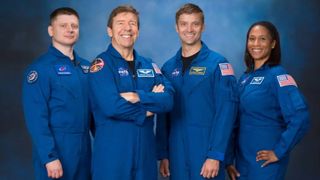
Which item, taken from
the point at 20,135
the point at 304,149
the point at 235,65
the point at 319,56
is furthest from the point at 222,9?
the point at 20,135

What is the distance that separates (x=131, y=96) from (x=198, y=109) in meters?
0.54

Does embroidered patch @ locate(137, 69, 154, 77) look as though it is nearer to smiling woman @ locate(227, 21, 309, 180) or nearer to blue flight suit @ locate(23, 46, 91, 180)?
blue flight suit @ locate(23, 46, 91, 180)

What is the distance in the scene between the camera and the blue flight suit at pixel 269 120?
361 centimetres

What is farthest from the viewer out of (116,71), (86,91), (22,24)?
(22,24)

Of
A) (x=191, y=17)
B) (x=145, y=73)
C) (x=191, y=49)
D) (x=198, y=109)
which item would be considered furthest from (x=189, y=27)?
(x=198, y=109)

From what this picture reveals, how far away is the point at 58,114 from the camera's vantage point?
3.80m

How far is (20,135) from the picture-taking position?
573 cm

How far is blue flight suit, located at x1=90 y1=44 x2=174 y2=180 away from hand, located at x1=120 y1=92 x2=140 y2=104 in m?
0.02

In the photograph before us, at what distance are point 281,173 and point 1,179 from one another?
11.1 ft

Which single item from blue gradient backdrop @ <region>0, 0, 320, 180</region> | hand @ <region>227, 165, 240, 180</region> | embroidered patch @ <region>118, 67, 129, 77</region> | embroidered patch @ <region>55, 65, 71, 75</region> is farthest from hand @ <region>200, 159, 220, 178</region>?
blue gradient backdrop @ <region>0, 0, 320, 180</region>

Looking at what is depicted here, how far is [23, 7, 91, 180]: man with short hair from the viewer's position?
371cm

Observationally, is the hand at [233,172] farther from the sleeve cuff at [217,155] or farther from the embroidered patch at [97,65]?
the embroidered patch at [97,65]

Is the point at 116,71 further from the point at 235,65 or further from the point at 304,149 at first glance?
the point at 304,149

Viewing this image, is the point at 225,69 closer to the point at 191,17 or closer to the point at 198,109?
the point at 198,109
